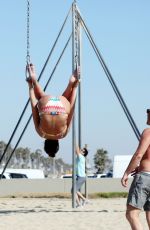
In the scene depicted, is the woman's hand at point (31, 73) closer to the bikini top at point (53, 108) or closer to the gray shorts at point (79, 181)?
the bikini top at point (53, 108)

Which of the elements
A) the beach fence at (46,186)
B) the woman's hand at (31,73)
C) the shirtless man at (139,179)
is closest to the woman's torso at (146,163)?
the shirtless man at (139,179)

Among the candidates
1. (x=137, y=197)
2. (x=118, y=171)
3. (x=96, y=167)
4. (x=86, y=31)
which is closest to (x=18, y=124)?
(x=86, y=31)

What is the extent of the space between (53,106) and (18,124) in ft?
18.7

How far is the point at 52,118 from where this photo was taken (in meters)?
6.02

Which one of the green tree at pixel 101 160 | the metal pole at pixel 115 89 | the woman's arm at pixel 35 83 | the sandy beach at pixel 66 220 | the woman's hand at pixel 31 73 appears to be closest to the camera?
the woman's arm at pixel 35 83

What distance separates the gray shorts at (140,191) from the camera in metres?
6.16

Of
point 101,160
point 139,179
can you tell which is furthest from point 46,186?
point 101,160

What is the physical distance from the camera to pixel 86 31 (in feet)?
41.1

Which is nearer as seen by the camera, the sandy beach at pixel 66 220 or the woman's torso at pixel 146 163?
the woman's torso at pixel 146 163

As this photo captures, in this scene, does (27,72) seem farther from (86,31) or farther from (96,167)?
(96,167)

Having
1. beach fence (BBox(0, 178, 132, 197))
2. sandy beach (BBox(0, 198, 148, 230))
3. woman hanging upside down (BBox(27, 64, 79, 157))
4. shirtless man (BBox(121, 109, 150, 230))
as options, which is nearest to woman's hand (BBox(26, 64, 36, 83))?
woman hanging upside down (BBox(27, 64, 79, 157))

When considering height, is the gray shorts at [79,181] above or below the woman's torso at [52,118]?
below

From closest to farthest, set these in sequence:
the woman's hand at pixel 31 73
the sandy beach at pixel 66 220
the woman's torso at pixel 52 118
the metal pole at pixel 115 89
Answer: the woman's torso at pixel 52 118, the woman's hand at pixel 31 73, the sandy beach at pixel 66 220, the metal pole at pixel 115 89

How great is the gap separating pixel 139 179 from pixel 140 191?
0.43ft
